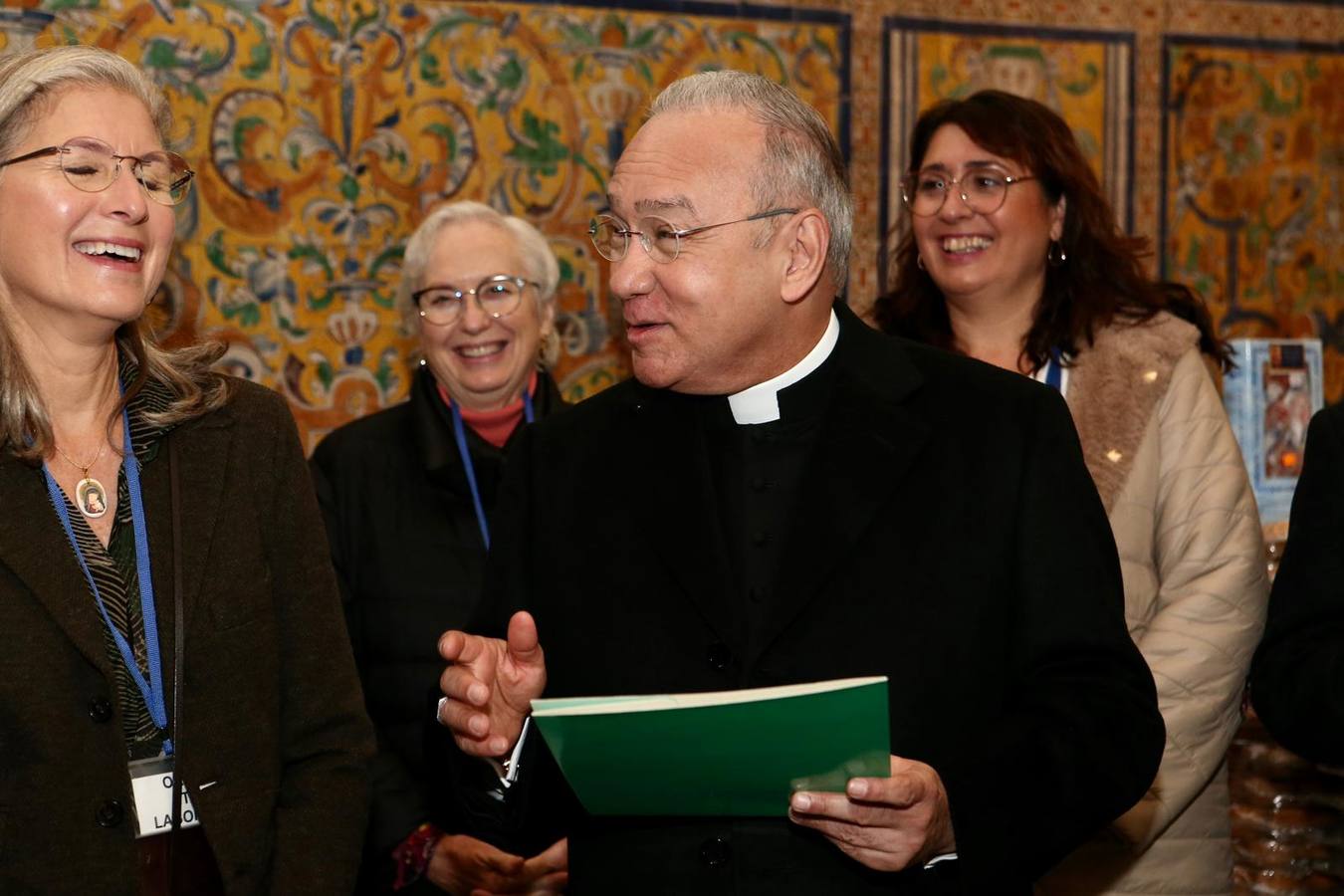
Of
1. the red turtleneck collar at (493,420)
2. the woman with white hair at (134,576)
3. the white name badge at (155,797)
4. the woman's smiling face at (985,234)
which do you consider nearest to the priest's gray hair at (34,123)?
the woman with white hair at (134,576)

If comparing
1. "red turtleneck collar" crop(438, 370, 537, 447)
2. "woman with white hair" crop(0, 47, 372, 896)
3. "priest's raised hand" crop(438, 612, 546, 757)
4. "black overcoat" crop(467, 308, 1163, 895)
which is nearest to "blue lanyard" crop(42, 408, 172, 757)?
"woman with white hair" crop(0, 47, 372, 896)

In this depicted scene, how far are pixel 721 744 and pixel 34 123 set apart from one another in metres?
1.41

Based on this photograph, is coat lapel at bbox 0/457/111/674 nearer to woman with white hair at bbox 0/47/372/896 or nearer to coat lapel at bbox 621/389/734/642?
woman with white hair at bbox 0/47/372/896

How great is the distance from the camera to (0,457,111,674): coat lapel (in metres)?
2.18

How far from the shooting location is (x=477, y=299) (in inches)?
149

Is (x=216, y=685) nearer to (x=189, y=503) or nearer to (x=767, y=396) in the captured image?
(x=189, y=503)

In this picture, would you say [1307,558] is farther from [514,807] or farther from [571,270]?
[571,270]

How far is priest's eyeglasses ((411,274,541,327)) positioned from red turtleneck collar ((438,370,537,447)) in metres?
0.18

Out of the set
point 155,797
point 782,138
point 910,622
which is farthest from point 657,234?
point 155,797

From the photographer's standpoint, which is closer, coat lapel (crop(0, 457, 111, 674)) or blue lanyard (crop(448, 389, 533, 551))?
coat lapel (crop(0, 457, 111, 674))

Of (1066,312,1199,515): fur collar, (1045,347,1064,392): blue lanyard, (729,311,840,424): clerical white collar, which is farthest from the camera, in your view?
(1045,347,1064,392): blue lanyard

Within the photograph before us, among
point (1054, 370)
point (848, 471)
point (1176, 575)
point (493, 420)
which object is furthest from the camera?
point (493, 420)

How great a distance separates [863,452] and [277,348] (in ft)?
8.29

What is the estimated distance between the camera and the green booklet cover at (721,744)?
1.75 metres
